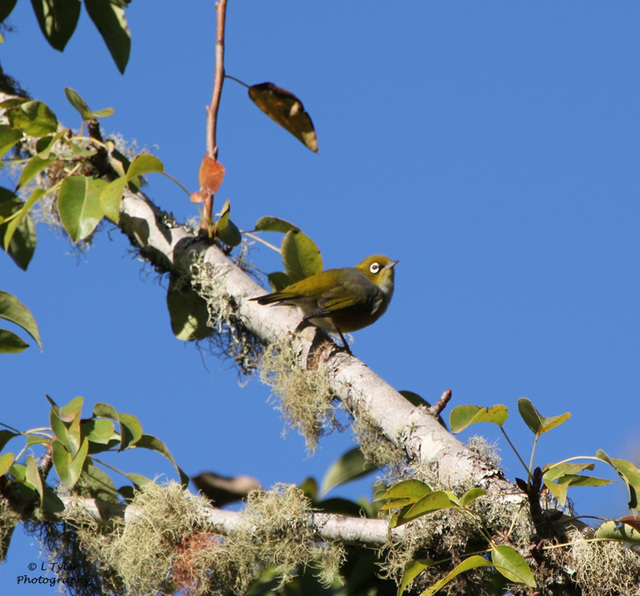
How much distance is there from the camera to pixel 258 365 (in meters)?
3.88

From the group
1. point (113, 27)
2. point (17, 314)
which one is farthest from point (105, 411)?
point (113, 27)

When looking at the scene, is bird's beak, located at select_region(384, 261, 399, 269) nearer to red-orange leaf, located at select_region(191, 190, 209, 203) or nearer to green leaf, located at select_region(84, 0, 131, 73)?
red-orange leaf, located at select_region(191, 190, 209, 203)

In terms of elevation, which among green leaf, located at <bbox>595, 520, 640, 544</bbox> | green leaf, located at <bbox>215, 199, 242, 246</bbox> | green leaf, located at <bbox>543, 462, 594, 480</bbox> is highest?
green leaf, located at <bbox>215, 199, 242, 246</bbox>

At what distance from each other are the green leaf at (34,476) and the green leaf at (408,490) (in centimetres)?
133

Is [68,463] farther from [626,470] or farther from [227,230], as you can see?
[626,470]

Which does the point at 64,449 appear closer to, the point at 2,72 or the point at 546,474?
the point at 546,474

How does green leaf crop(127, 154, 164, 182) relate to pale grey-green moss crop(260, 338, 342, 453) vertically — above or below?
above

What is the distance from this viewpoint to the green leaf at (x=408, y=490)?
86.8 inches

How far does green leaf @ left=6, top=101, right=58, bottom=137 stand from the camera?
3365 mm

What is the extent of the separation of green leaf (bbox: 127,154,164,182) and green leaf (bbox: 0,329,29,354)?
0.81 m

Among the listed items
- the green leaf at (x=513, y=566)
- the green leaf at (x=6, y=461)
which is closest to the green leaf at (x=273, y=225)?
the green leaf at (x=6, y=461)

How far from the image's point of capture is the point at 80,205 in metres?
3.19

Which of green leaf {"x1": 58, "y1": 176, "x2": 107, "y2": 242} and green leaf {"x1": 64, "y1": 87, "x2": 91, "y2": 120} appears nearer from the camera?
green leaf {"x1": 58, "y1": 176, "x2": 107, "y2": 242}

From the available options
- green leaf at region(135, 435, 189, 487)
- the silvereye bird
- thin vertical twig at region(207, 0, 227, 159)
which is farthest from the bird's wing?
green leaf at region(135, 435, 189, 487)
